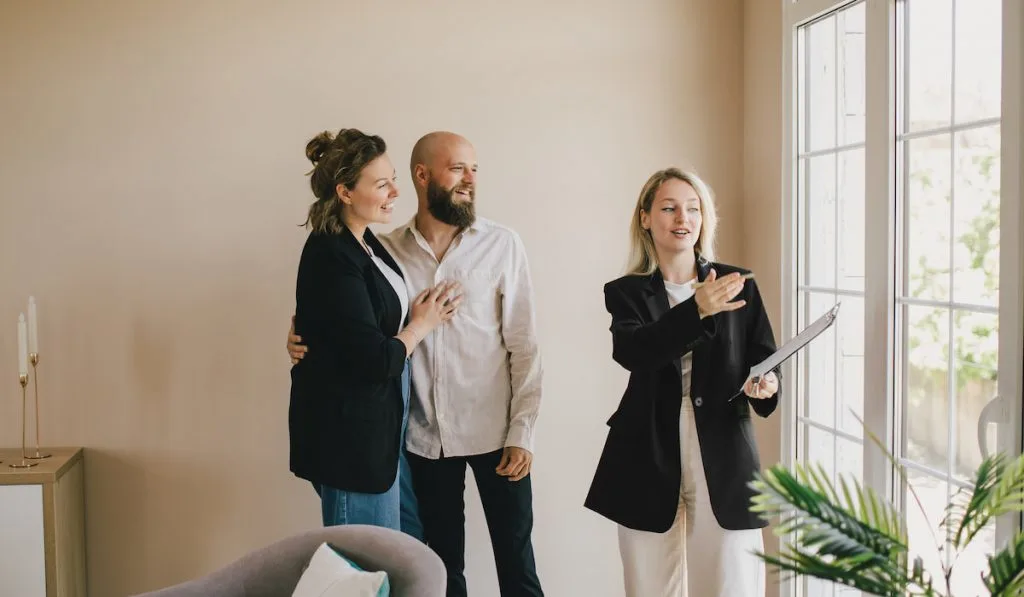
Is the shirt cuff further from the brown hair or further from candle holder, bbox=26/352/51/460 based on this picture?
candle holder, bbox=26/352/51/460

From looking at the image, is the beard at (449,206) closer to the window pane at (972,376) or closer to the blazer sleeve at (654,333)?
the blazer sleeve at (654,333)

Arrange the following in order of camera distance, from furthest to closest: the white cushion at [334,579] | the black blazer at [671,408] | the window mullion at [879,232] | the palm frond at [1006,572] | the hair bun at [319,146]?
1. the hair bun at [319,146]
2. the window mullion at [879,232]
3. the black blazer at [671,408]
4. the white cushion at [334,579]
5. the palm frond at [1006,572]

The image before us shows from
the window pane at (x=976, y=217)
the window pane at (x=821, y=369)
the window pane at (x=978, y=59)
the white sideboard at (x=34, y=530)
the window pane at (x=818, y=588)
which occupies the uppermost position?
the window pane at (x=978, y=59)

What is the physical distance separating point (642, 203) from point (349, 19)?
55.3 inches

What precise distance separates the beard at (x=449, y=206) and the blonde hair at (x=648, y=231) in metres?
0.54

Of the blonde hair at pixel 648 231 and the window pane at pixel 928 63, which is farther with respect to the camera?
the blonde hair at pixel 648 231

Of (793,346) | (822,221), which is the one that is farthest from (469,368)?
(822,221)

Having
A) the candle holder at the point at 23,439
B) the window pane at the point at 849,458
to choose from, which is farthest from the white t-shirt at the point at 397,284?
the window pane at the point at 849,458

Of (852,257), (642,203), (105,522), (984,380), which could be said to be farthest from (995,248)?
(105,522)

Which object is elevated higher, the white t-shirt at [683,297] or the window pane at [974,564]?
the white t-shirt at [683,297]

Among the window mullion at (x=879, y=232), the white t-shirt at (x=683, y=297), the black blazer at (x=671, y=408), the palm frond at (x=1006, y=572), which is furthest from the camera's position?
the window mullion at (x=879, y=232)

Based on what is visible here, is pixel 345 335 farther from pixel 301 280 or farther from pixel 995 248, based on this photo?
pixel 995 248

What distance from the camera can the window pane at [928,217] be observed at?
2.22m

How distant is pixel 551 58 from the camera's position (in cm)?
327
